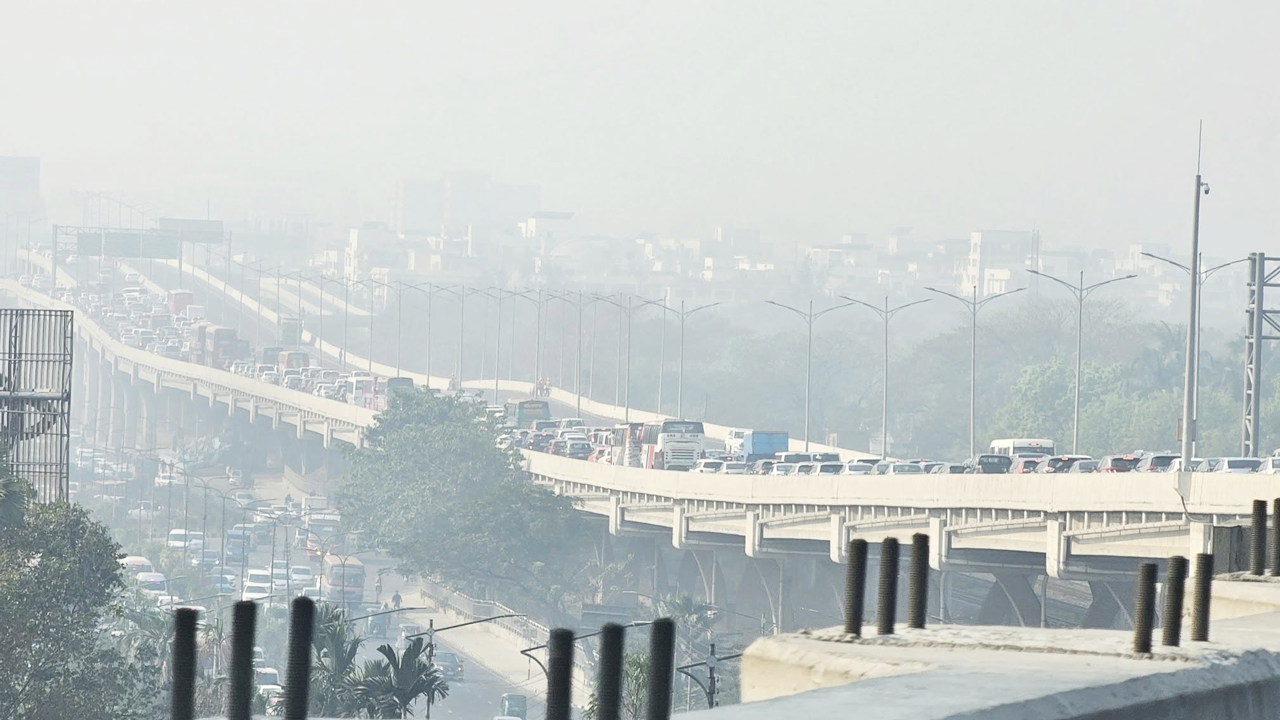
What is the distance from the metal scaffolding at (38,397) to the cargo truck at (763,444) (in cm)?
6340

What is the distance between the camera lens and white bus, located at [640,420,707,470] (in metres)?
111

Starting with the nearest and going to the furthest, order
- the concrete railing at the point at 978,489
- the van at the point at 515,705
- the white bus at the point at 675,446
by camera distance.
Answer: the concrete railing at the point at 978,489
the van at the point at 515,705
the white bus at the point at 675,446

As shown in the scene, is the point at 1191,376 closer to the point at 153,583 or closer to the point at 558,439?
the point at 153,583

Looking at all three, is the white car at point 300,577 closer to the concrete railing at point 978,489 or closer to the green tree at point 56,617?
the concrete railing at point 978,489

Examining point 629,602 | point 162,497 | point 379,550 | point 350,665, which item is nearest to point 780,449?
point 629,602

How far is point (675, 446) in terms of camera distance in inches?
4348

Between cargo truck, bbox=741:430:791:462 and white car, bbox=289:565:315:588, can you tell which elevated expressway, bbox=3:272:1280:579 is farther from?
white car, bbox=289:565:315:588

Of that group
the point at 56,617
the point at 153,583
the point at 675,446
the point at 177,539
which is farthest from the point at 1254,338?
the point at 177,539

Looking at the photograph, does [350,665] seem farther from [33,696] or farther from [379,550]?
[379,550]

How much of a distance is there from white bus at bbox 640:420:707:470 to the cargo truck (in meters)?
5.31

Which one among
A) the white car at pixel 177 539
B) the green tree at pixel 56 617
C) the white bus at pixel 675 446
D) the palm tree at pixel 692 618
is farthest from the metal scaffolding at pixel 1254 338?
the white car at pixel 177 539

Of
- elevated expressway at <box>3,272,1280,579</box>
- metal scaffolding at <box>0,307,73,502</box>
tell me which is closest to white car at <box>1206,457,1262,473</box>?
elevated expressway at <box>3,272,1280,579</box>

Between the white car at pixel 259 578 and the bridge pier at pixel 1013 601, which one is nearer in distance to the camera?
the bridge pier at pixel 1013 601

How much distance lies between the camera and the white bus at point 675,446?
110562mm
